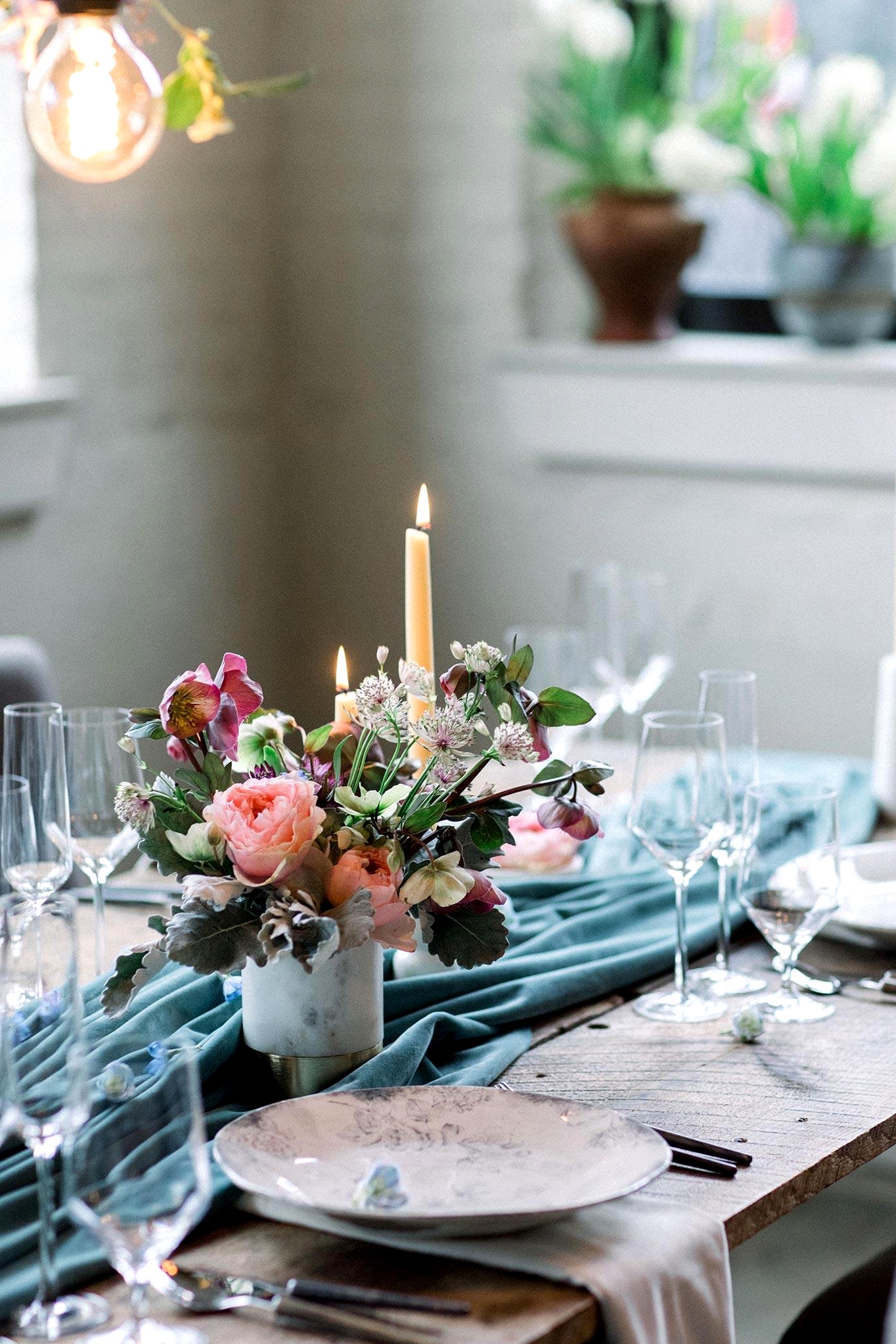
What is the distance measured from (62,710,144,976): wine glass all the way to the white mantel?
180cm

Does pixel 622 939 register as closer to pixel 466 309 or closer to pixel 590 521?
pixel 590 521

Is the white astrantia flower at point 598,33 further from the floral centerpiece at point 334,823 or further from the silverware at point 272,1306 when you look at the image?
the silverware at point 272,1306

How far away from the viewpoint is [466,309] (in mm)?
3344

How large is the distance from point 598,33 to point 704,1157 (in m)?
2.34

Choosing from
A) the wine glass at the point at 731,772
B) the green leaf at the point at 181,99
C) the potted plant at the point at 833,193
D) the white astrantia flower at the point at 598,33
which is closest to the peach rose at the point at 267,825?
the wine glass at the point at 731,772

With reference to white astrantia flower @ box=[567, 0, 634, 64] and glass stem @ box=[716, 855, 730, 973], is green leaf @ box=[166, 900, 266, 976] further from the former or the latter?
white astrantia flower @ box=[567, 0, 634, 64]

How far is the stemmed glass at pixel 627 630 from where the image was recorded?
2.00m

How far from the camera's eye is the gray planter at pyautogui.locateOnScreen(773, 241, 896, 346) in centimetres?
295

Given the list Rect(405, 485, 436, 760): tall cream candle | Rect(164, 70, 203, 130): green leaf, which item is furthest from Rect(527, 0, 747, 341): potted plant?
Rect(405, 485, 436, 760): tall cream candle

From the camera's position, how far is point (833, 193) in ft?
9.62

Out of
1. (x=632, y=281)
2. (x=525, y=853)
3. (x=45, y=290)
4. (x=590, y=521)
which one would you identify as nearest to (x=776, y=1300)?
(x=525, y=853)

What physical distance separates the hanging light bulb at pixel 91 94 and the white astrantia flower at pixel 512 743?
0.66 meters

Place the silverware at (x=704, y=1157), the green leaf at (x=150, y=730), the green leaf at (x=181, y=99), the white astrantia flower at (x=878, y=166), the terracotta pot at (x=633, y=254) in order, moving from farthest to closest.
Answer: the terracotta pot at (x=633, y=254)
the white astrantia flower at (x=878, y=166)
the green leaf at (x=181, y=99)
the green leaf at (x=150, y=730)
the silverware at (x=704, y=1157)

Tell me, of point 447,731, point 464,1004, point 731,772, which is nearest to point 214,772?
point 447,731
